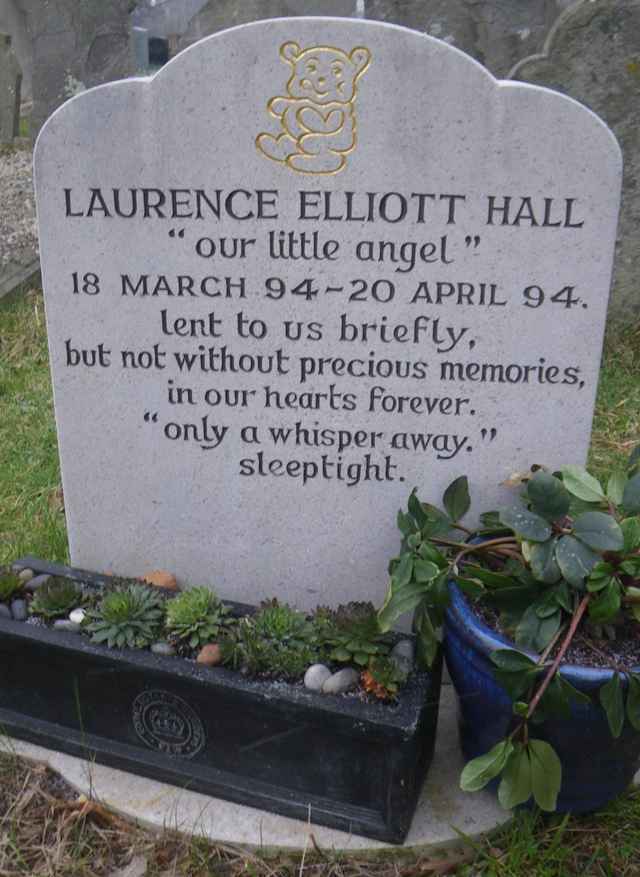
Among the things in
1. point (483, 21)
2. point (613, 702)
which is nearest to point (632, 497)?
point (613, 702)

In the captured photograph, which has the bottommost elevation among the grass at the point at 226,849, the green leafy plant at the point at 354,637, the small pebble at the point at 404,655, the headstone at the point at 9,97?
the grass at the point at 226,849

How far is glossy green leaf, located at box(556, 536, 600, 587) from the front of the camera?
185cm

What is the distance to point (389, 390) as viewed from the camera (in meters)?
2.26

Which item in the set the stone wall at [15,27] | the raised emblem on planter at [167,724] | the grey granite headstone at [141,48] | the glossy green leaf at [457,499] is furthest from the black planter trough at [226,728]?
the stone wall at [15,27]

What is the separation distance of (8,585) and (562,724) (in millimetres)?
1360

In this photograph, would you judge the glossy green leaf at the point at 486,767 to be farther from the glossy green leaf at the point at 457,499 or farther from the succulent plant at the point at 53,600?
the succulent plant at the point at 53,600

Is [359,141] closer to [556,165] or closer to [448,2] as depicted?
[556,165]

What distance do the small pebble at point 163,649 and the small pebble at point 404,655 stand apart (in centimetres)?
51

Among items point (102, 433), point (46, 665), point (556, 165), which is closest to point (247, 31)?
point (556, 165)

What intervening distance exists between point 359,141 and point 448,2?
2930mm

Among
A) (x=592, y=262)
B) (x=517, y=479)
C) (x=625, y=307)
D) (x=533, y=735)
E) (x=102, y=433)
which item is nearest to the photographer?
(x=533, y=735)

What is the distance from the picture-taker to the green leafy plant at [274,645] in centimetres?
210

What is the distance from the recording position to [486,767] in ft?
6.08

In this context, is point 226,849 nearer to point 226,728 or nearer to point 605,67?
point 226,728
